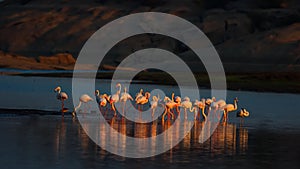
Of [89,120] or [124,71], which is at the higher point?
[124,71]

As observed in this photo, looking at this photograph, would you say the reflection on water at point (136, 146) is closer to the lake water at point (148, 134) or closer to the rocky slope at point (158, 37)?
the lake water at point (148, 134)

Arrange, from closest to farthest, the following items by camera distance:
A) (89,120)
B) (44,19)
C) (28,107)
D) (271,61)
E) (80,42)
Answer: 1. (89,120)
2. (28,107)
3. (271,61)
4. (80,42)
5. (44,19)

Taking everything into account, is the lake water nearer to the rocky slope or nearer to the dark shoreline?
the dark shoreline

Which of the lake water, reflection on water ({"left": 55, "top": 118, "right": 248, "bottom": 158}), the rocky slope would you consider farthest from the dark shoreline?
reflection on water ({"left": 55, "top": 118, "right": 248, "bottom": 158})

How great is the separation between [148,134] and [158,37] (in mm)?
82221

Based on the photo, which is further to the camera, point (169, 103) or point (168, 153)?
point (169, 103)

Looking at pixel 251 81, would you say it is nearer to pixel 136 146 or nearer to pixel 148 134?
pixel 148 134

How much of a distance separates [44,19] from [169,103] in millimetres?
97126

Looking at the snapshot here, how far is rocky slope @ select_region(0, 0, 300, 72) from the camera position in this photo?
76.8 m

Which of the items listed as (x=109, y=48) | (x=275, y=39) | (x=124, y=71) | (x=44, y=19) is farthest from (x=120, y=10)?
(x=124, y=71)

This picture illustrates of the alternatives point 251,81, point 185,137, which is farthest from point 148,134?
point 251,81

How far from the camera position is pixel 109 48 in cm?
9888

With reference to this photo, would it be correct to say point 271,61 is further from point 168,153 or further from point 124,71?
point 168,153

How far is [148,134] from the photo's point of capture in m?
22.5
